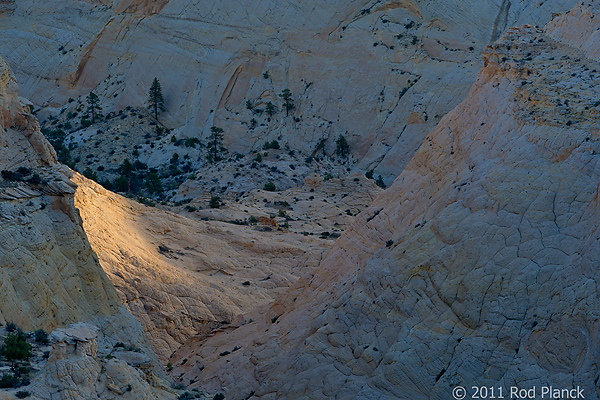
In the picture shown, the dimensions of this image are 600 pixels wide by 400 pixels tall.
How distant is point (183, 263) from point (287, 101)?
116 ft

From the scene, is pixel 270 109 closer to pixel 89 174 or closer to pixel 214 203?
pixel 89 174

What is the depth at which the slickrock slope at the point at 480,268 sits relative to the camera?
1802cm

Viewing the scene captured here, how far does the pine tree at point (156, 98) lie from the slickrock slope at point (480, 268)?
49.0 m

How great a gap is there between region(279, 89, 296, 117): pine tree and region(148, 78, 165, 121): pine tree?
38.8 ft

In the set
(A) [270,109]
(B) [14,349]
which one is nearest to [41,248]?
(B) [14,349]

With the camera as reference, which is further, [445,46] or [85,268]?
[445,46]

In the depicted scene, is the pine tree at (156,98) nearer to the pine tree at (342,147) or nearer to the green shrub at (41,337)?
the pine tree at (342,147)

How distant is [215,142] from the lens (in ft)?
216

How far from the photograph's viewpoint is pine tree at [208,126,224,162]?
65812mm

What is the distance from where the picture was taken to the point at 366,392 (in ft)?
67.0

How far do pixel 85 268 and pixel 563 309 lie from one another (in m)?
14.7

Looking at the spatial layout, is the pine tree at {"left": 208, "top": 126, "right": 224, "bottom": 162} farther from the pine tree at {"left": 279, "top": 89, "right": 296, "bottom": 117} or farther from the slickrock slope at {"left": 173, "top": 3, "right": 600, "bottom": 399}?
the slickrock slope at {"left": 173, "top": 3, "right": 600, "bottom": 399}

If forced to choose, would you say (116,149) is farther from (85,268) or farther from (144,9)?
(85,268)

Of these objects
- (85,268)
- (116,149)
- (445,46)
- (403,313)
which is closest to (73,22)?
(116,149)
